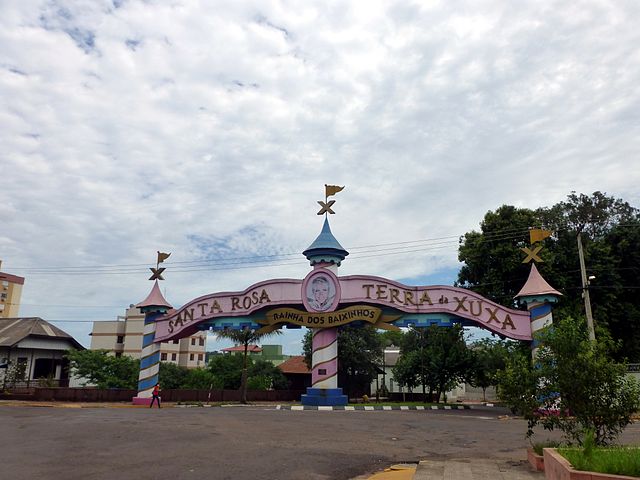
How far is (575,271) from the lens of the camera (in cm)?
3102

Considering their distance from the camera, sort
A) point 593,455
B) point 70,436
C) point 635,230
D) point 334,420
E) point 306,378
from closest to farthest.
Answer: point 593,455 → point 70,436 → point 334,420 → point 635,230 → point 306,378

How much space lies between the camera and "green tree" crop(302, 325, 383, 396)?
1658 inches

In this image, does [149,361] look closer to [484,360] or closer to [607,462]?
[484,360]

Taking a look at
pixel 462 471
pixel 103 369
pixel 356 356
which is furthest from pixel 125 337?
pixel 462 471

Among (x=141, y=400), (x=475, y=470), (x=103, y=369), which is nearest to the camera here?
(x=475, y=470)

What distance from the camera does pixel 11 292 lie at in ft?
288

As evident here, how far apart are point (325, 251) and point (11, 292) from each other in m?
80.2

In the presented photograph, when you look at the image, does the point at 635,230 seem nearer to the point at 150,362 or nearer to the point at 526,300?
the point at 526,300

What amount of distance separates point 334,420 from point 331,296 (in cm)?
914

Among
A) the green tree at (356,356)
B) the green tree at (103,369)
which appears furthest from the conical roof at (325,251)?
the green tree at (103,369)

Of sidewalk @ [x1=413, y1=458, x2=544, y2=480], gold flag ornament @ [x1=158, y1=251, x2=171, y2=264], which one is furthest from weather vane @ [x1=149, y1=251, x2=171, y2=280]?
sidewalk @ [x1=413, y1=458, x2=544, y2=480]

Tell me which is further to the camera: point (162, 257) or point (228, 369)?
point (228, 369)

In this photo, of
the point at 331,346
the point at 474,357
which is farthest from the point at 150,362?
the point at 474,357

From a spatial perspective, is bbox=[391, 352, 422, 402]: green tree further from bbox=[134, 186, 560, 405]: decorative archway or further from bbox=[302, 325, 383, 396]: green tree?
bbox=[134, 186, 560, 405]: decorative archway
